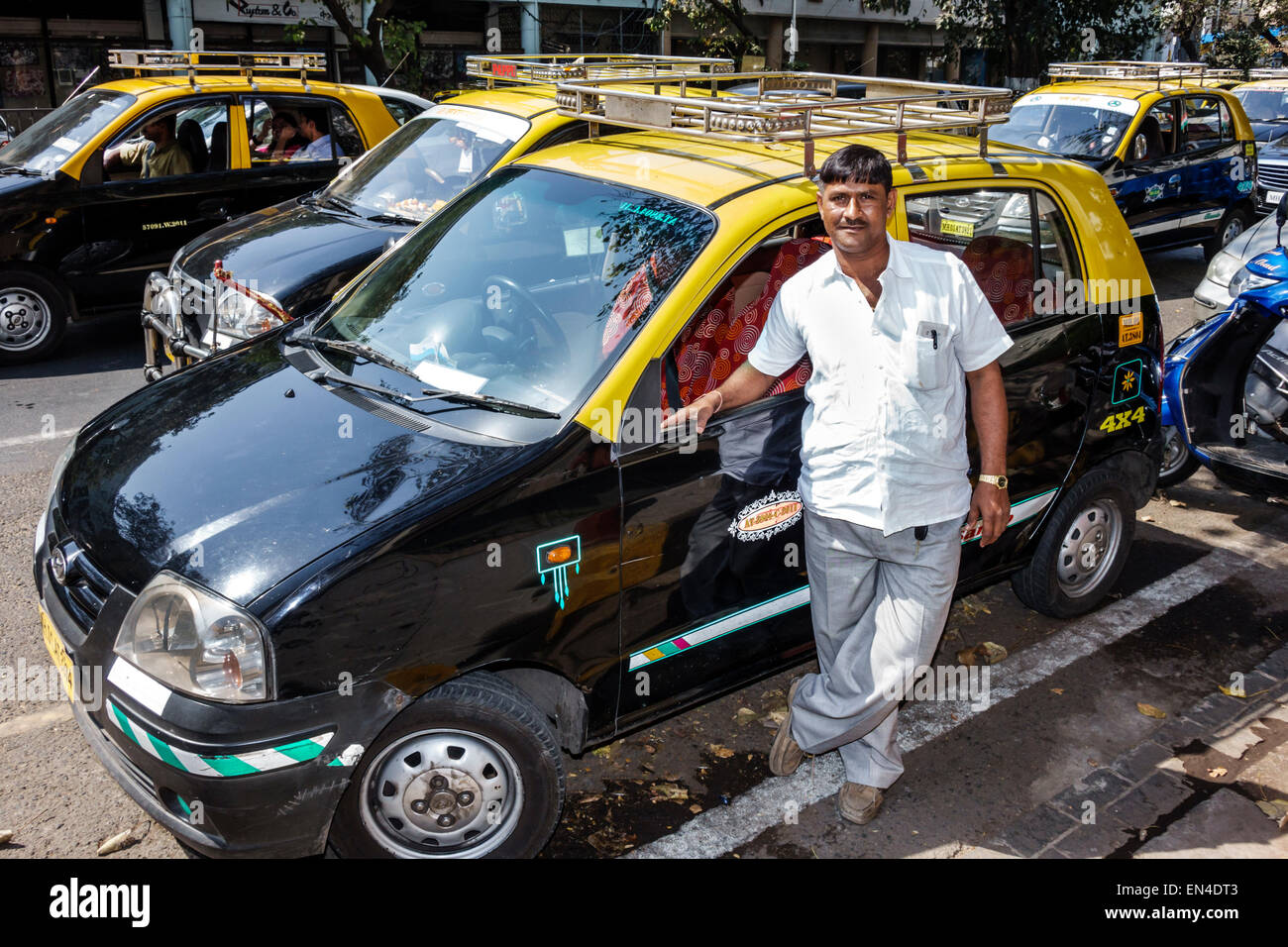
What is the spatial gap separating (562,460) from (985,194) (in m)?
2.13

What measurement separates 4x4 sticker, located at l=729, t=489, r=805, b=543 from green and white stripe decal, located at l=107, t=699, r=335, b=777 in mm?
1422

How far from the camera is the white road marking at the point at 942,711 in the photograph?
3748 millimetres

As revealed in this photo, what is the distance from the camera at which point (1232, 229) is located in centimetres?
1309

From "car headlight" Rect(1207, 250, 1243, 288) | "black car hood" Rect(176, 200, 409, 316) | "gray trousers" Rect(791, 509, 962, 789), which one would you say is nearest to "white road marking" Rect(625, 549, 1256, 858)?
"gray trousers" Rect(791, 509, 962, 789)

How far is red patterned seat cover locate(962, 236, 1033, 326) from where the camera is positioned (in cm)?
435

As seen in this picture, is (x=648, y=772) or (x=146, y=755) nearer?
(x=146, y=755)

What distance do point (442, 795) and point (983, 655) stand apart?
2731mm

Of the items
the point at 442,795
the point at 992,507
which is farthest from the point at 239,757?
the point at 992,507

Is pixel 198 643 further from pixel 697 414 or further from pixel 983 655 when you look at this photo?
pixel 983 655

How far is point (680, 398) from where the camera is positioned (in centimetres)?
355

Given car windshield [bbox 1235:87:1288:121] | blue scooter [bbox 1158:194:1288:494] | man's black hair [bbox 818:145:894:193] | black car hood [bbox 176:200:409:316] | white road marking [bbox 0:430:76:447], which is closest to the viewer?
man's black hair [bbox 818:145:894:193]

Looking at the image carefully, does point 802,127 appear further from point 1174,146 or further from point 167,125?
point 1174,146

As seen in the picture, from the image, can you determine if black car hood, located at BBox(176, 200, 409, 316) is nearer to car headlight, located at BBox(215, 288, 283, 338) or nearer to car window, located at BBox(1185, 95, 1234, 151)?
car headlight, located at BBox(215, 288, 283, 338)

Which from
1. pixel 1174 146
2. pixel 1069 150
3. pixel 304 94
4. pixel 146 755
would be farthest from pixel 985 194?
pixel 1174 146
